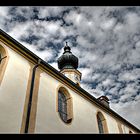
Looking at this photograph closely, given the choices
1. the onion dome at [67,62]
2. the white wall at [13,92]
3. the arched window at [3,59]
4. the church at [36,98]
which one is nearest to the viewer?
the white wall at [13,92]

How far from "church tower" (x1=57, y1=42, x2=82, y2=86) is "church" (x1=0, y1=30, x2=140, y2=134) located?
1187 centimetres

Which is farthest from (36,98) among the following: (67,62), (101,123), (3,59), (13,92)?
(67,62)

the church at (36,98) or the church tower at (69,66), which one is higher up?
the church tower at (69,66)

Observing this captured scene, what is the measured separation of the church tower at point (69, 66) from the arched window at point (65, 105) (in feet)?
42.8

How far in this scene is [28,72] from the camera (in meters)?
8.99

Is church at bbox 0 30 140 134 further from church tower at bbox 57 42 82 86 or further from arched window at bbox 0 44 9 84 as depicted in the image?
church tower at bbox 57 42 82 86

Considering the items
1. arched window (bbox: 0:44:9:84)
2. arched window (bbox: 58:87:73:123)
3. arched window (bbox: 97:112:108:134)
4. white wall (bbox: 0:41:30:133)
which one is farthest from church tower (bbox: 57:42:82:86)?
arched window (bbox: 0:44:9:84)

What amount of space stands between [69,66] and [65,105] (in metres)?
15.0

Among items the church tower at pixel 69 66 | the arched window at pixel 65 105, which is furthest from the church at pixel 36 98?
the church tower at pixel 69 66

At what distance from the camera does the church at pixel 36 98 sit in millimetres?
7273

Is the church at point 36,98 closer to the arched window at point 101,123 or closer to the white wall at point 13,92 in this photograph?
the white wall at point 13,92

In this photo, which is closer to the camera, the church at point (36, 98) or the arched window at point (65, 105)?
the church at point (36, 98)
